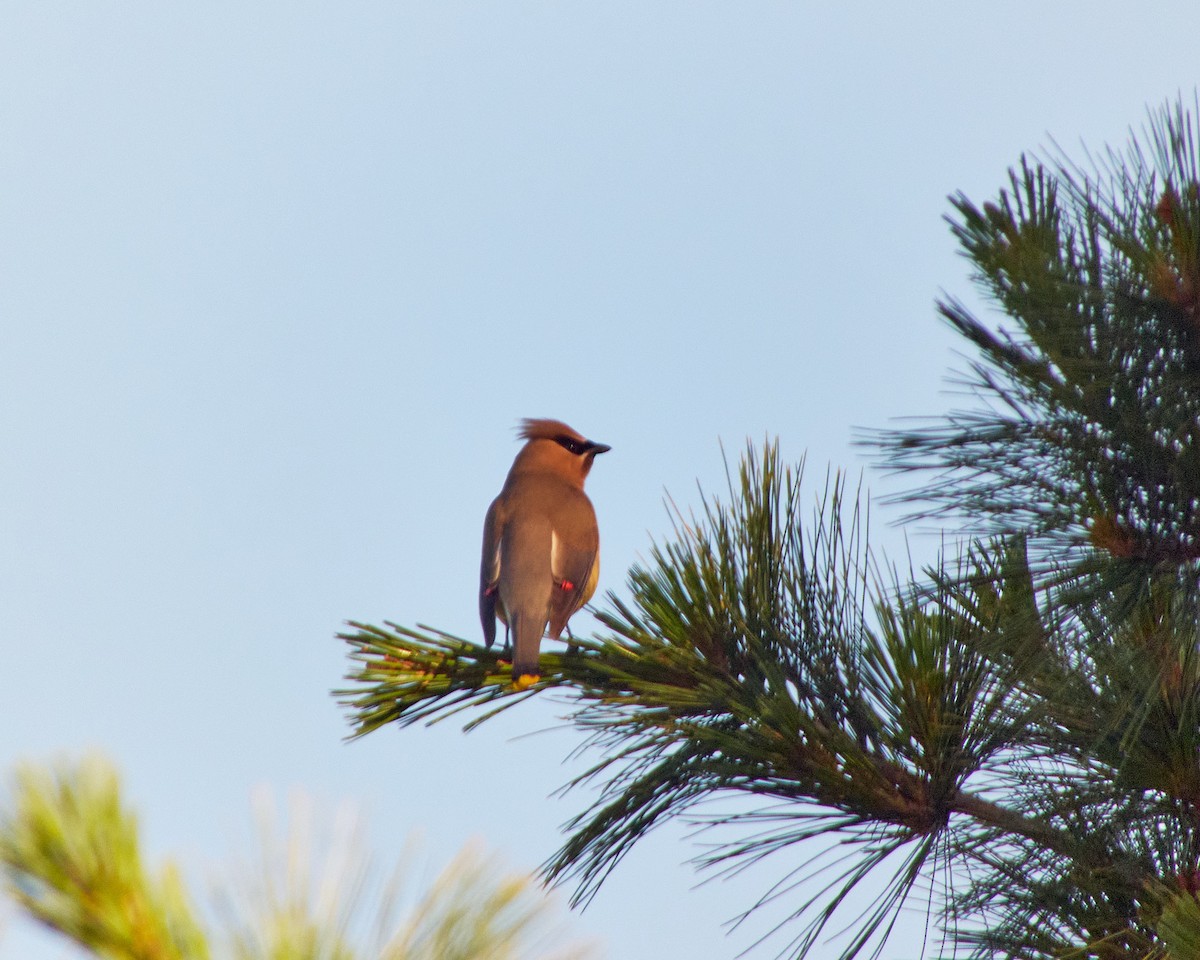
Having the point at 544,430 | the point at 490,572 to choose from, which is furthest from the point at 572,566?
the point at 544,430

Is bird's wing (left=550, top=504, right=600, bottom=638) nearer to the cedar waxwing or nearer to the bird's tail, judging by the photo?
the cedar waxwing

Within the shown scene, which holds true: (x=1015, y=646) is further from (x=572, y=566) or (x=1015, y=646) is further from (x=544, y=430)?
(x=544, y=430)

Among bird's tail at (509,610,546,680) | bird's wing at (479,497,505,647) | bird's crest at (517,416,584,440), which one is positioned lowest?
bird's tail at (509,610,546,680)

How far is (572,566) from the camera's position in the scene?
4527mm

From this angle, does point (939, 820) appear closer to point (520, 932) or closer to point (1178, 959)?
point (1178, 959)

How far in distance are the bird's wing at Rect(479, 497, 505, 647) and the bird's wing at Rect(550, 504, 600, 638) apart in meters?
0.19

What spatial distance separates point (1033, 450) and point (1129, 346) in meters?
0.23

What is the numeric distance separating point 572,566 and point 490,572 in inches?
10.4

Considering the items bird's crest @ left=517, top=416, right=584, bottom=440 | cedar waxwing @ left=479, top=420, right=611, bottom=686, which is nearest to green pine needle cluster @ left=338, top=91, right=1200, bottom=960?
cedar waxwing @ left=479, top=420, right=611, bottom=686

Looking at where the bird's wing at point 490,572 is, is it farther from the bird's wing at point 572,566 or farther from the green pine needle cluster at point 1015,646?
the green pine needle cluster at point 1015,646

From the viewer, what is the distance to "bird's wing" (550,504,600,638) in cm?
436

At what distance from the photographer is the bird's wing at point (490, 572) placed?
175 inches

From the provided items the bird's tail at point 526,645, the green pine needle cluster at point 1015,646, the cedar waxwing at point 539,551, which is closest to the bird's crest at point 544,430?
the cedar waxwing at point 539,551

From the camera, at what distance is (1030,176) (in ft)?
7.26
